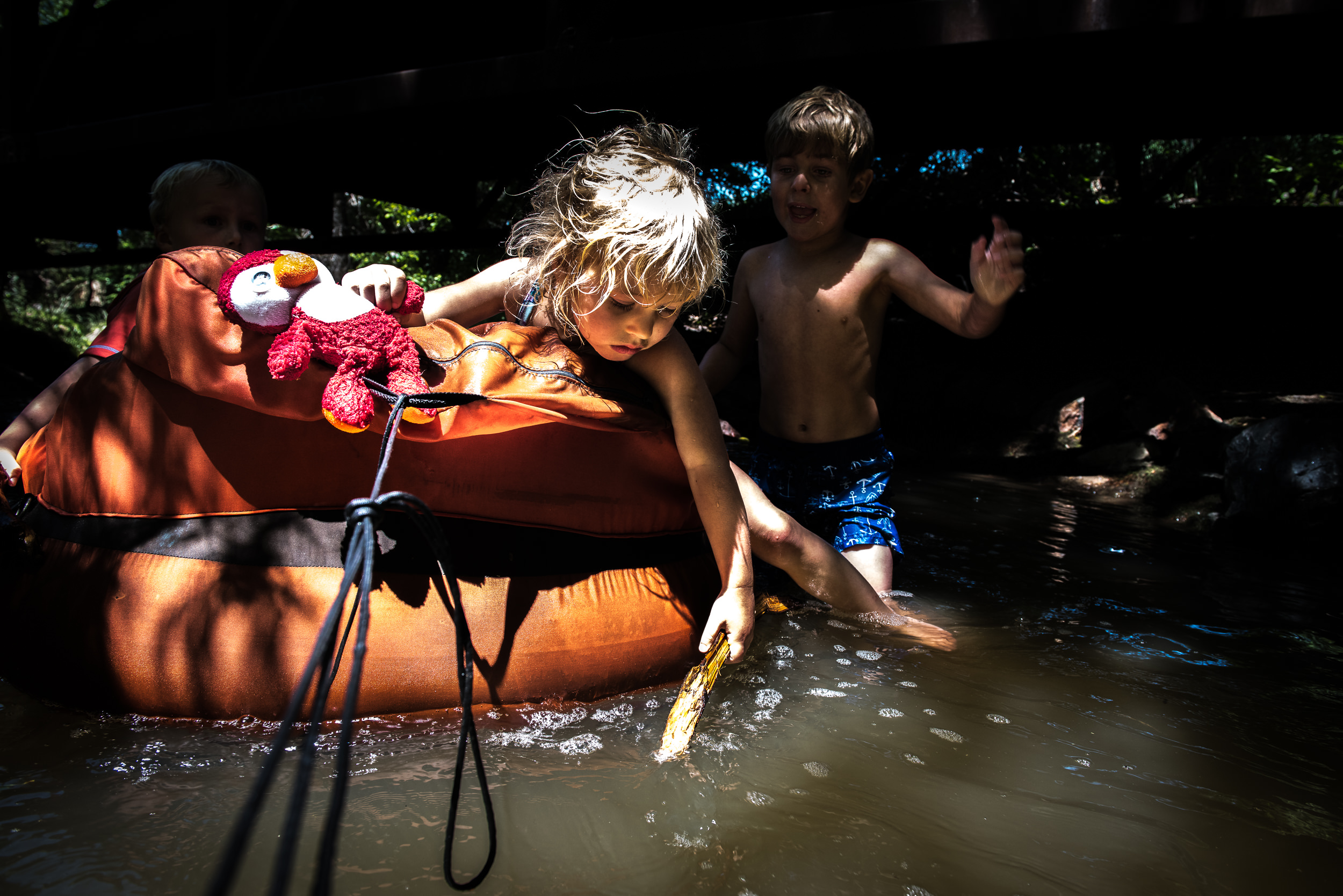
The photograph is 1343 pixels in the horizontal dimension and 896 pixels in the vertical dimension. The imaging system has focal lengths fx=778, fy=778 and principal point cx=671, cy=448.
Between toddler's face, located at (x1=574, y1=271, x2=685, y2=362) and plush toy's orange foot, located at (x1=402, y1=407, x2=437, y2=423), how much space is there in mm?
378

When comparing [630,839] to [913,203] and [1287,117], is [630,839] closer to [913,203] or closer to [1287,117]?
[1287,117]

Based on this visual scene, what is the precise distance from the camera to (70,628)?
1.46m

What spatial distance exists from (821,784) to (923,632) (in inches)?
35.6

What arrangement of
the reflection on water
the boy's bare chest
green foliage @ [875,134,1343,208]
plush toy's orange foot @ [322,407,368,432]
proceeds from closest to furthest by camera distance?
the reflection on water
plush toy's orange foot @ [322,407,368,432]
the boy's bare chest
green foliage @ [875,134,1343,208]

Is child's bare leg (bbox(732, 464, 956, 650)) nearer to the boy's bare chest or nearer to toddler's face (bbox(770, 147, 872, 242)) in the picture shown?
the boy's bare chest

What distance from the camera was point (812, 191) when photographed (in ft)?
8.50

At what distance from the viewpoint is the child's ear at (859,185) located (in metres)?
2.64

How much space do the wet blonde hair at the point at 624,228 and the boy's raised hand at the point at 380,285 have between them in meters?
0.28

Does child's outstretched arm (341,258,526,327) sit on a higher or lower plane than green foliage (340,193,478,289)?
lower

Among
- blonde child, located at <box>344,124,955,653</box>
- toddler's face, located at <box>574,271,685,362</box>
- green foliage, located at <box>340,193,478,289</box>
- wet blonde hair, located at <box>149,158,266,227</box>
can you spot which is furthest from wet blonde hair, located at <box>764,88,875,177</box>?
green foliage, located at <box>340,193,478,289</box>

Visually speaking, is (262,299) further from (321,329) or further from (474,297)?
(474,297)

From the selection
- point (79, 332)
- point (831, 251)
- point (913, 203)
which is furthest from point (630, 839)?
point (79, 332)

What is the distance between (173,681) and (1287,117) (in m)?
5.67

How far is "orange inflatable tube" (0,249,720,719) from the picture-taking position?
1.41 meters
